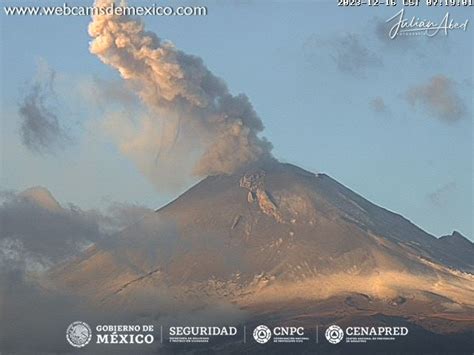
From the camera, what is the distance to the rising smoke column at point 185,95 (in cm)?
655

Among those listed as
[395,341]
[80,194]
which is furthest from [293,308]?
[80,194]

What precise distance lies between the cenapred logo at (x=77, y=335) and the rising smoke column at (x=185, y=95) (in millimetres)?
1364

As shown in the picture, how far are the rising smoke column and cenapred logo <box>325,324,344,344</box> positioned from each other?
1.32m

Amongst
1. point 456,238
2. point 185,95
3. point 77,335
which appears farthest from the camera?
point 185,95

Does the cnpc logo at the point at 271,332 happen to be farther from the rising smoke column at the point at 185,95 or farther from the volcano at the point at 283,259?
the rising smoke column at the point at 185,95

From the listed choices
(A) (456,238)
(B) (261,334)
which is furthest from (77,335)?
(A) (456,238)

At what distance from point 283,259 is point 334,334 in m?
0.65

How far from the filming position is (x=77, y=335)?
21.2 feet
